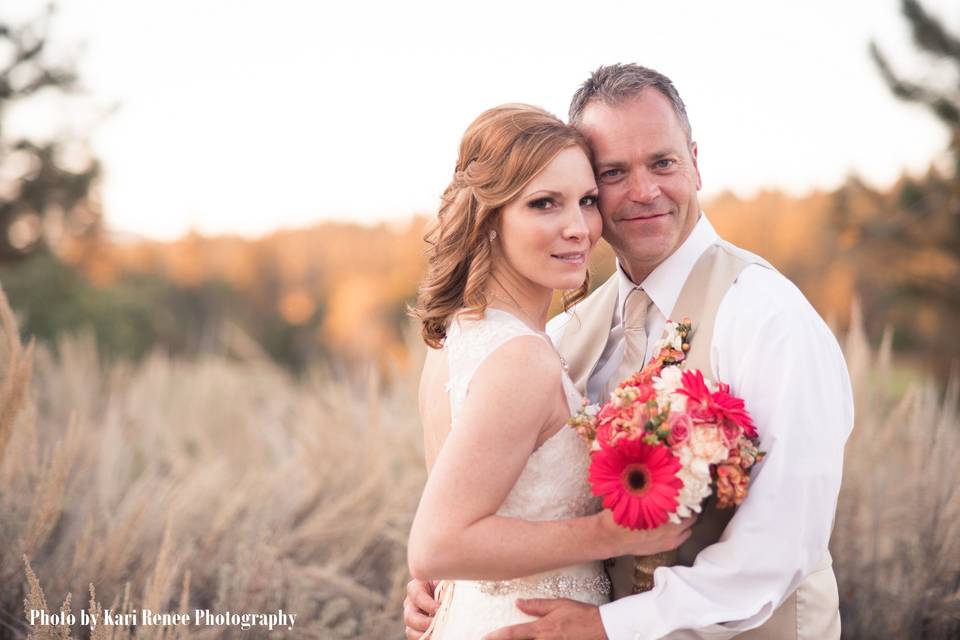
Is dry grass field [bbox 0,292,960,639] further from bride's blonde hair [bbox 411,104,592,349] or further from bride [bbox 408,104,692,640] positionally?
bride's blonde hair [bbox 411,104,592,349]

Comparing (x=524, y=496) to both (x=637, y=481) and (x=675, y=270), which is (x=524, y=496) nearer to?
(x=637, y=481)

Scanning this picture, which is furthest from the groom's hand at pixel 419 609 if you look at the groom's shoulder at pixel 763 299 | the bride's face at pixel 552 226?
the groom's shoulder at pixel 763 299

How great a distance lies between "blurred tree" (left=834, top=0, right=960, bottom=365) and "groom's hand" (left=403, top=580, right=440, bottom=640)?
10767 millimetres

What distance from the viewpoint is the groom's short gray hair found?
336 cm

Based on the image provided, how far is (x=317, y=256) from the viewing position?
37750 millimetres

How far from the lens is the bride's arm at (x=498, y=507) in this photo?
102 inches

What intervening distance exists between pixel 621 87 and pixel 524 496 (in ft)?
5.54

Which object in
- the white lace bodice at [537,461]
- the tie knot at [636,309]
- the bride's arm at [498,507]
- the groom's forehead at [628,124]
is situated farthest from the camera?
the tie knot at [636,309]

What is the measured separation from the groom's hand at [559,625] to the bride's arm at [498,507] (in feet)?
0.65

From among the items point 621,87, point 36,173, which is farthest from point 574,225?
point 36,173

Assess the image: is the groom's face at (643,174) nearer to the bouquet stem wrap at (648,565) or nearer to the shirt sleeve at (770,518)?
the shirt sleeve at (770,518)

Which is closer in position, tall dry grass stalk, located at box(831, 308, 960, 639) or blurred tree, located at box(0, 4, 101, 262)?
tall dry grass stalk, located at box(831, 308, 960, 639)

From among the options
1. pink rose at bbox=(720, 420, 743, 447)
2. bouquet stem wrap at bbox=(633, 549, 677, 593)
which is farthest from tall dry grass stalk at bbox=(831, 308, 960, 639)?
pink rose at bbox=(720, 420, 743, 447)

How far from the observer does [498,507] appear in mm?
2672
